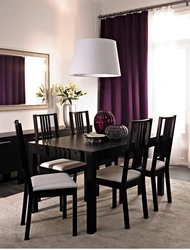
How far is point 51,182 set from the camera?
2.80 m

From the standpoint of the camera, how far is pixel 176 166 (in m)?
5.40

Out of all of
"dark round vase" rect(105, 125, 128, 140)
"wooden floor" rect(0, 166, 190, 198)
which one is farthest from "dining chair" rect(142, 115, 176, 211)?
"wooden floor" rect(0, 166, 190, 198)

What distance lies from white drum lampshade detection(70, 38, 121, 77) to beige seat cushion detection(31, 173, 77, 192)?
1218 millimetres

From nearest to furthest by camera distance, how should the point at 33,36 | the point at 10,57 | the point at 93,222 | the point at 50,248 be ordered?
the point at 50,248, the point at 93,222, the point at 10,57, the point at 33,36

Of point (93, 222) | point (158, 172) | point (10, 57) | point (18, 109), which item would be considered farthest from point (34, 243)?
point (10, 57)

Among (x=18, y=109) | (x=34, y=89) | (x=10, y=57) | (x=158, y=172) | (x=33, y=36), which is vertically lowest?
(x=158, y=172)

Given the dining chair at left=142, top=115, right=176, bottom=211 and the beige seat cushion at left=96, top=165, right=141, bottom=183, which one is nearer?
the beige seat cushion at left=96, top=165, right=141, bottom=183

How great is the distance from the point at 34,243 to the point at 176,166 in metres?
3.37

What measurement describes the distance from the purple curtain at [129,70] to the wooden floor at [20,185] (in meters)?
1.10

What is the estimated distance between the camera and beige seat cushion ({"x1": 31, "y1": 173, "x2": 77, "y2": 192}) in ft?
8.90

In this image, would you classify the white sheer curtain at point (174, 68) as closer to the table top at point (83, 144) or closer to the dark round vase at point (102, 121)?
the dark round vase at point (102, 121)

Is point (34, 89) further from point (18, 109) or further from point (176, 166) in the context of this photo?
point (176, 166)

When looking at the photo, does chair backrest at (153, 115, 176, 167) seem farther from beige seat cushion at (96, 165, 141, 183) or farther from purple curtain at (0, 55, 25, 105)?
purple curtain at (0, 55, 25, 105)

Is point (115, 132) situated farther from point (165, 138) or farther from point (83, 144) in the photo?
point (165, 138)
